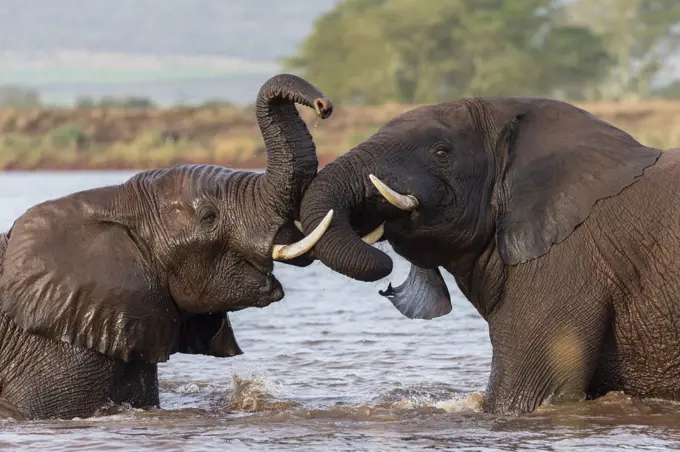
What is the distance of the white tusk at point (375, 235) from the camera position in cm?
884

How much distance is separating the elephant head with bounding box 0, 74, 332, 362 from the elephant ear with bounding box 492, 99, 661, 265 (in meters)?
1.08

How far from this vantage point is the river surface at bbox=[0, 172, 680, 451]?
870 centimetres

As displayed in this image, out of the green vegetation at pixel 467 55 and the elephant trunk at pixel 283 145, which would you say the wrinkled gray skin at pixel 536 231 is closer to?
the elephant trunk at pixel 283 145

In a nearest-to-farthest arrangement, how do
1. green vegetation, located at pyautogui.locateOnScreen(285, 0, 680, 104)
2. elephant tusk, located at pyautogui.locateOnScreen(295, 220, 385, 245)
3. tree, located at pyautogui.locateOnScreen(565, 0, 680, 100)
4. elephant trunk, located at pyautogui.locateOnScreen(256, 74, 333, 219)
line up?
elephant trunk, located at pyautogui.locateOnScreen(256, 74, 333, 219) < elephant tusk, located at pyautogui.locateOnScreen(295, 220, 385, 245) < green vegetation, located at pyautogui.locateOnScreen(285, 0, 680, 104) < tree, located at pyautogui.locateOnScreen(565, 0, 680, 100)

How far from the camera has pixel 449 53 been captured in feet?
254

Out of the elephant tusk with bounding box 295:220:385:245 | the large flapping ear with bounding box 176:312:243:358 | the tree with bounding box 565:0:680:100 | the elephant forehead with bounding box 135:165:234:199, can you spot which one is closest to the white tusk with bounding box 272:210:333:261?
the elephant tusk with bounding box 295:220:385:245

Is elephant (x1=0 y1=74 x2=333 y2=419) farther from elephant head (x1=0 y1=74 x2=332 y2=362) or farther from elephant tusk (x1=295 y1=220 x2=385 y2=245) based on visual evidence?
elephant tusk (x1=295 y1=220 x2=385 y2=245)

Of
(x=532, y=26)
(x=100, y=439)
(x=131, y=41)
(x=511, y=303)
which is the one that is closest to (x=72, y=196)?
(x=100, y=439)

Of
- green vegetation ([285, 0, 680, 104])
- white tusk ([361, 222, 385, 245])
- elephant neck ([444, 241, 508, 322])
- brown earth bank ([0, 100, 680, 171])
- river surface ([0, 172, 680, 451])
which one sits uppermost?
green vegetation ([285, 0, 680, 104])

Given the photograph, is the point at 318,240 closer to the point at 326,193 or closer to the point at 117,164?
the point at 326,193

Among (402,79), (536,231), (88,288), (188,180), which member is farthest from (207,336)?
(402,79)

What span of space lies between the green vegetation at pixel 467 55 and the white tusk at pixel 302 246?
2433 inches

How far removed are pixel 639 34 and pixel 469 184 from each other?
7871 centimetres

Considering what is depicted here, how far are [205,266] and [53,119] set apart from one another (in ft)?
163
